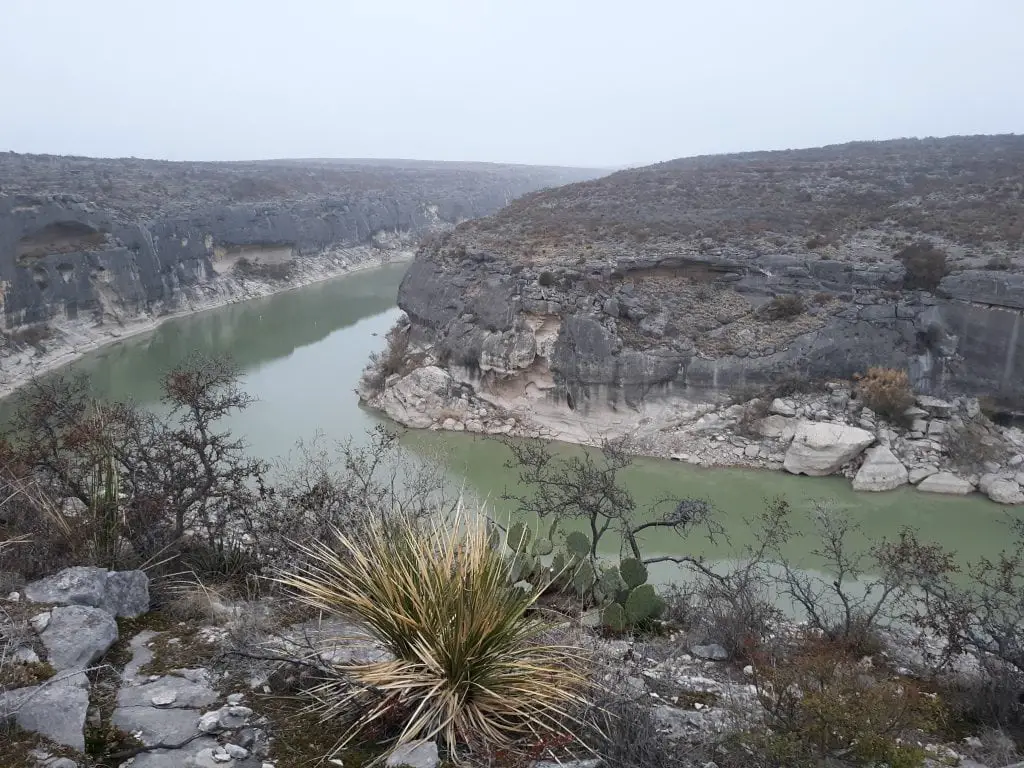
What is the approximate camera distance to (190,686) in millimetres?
3928

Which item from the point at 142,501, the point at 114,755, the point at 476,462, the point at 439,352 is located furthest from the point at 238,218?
the point at 114,755

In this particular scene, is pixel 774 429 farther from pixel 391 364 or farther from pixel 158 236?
pixel 158 236

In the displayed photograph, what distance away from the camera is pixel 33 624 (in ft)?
13.5

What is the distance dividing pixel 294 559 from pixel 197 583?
2.43ft

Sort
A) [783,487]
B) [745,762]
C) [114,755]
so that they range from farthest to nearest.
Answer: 1. [783,487]
2. [745,762]
3. [114,755]

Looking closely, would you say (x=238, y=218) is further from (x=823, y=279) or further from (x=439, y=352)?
(x=823, y=279)

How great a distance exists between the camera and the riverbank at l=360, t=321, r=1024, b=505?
1499 cm

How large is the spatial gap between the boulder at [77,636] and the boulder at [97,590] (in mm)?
156

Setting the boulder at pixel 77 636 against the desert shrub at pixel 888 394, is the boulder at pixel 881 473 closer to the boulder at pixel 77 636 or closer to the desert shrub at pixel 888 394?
the desert shrub at pixel 888 394

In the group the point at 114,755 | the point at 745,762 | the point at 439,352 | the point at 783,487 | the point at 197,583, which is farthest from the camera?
the point at 439,352

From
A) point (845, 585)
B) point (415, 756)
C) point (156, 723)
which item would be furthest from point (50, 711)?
point (845, 585)

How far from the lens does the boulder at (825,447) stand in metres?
15.5

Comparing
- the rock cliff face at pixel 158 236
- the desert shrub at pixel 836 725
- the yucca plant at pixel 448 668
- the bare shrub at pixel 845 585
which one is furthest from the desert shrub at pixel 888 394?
the rock cliff face at pixel 158 236

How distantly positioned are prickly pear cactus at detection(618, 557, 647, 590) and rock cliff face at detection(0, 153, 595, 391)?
2305 cm
